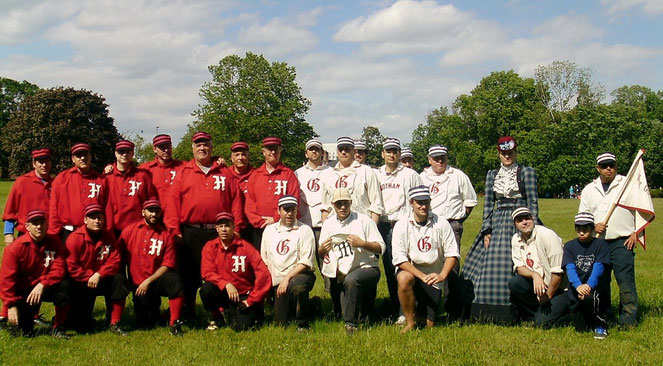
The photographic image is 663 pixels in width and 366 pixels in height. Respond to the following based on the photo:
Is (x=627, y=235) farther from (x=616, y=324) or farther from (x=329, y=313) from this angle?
(x=329, y=313)

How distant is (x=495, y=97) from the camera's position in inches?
2441

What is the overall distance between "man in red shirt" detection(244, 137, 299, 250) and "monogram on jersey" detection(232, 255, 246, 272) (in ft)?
2.26

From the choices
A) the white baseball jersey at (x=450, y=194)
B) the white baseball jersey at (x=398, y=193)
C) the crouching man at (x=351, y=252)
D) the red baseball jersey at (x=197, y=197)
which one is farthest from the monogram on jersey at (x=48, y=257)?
the white baseball jersey at (x=450, y=194)

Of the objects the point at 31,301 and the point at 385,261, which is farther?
the point at 385,261

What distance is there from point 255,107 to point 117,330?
4704 cm

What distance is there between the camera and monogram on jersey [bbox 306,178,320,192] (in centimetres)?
896

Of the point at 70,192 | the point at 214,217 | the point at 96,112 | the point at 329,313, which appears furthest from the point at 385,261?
the point at 96,112

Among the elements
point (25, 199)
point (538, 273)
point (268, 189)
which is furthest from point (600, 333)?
point (25, 199)

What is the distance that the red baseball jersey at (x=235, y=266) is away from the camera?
778cm

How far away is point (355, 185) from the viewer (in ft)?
27.9

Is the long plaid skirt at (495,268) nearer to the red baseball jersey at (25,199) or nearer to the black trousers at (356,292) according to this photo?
the black trousers at (356,292)

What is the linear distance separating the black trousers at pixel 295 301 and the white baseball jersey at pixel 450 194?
238 centimetres

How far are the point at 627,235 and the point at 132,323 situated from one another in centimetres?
672

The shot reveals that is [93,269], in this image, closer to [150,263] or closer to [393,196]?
[150,263]
